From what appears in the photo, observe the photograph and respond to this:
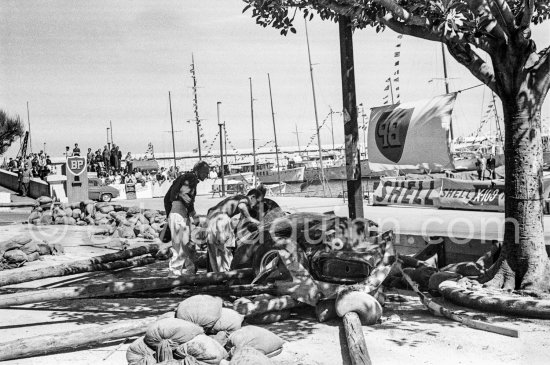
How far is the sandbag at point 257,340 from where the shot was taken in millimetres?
6094

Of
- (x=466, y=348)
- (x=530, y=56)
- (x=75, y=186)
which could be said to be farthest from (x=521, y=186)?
(x=75, y=186)

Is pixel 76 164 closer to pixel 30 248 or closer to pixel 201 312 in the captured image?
pixel 30 248

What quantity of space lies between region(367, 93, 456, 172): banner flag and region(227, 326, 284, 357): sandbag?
6.22 meters

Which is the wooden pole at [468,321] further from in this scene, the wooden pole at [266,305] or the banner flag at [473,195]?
the banner flag at [473,195]

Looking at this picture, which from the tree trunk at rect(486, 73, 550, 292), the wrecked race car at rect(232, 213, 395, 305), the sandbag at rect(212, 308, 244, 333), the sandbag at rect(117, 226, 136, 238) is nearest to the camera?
the sandbag at rect(212, 308, 244, 333)

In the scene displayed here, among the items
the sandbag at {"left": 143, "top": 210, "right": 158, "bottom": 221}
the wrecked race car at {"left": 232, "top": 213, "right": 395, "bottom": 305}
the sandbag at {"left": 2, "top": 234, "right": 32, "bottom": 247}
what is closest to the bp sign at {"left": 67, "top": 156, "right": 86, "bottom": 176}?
the sandbag at {"left": 143, "top": 210, "right": 158, "bottom": 221}

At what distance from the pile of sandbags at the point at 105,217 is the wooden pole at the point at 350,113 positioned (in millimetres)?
9389

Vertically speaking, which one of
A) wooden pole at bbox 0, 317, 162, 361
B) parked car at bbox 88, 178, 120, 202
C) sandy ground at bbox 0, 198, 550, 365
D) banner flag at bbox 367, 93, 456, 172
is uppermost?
banner flag at bbox 367, 93, 456, 172

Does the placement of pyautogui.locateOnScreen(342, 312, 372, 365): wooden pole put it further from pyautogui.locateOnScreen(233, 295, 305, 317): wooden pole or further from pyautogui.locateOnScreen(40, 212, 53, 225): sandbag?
pyautogui.locateOnScreen(40, 212, 53, 225): sandbag

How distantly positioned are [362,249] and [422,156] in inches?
148

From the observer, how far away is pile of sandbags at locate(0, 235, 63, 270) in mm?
12219

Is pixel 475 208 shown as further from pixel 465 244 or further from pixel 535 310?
pixel 535 310

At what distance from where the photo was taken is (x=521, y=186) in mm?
8781

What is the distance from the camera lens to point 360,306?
7340 millimetres
